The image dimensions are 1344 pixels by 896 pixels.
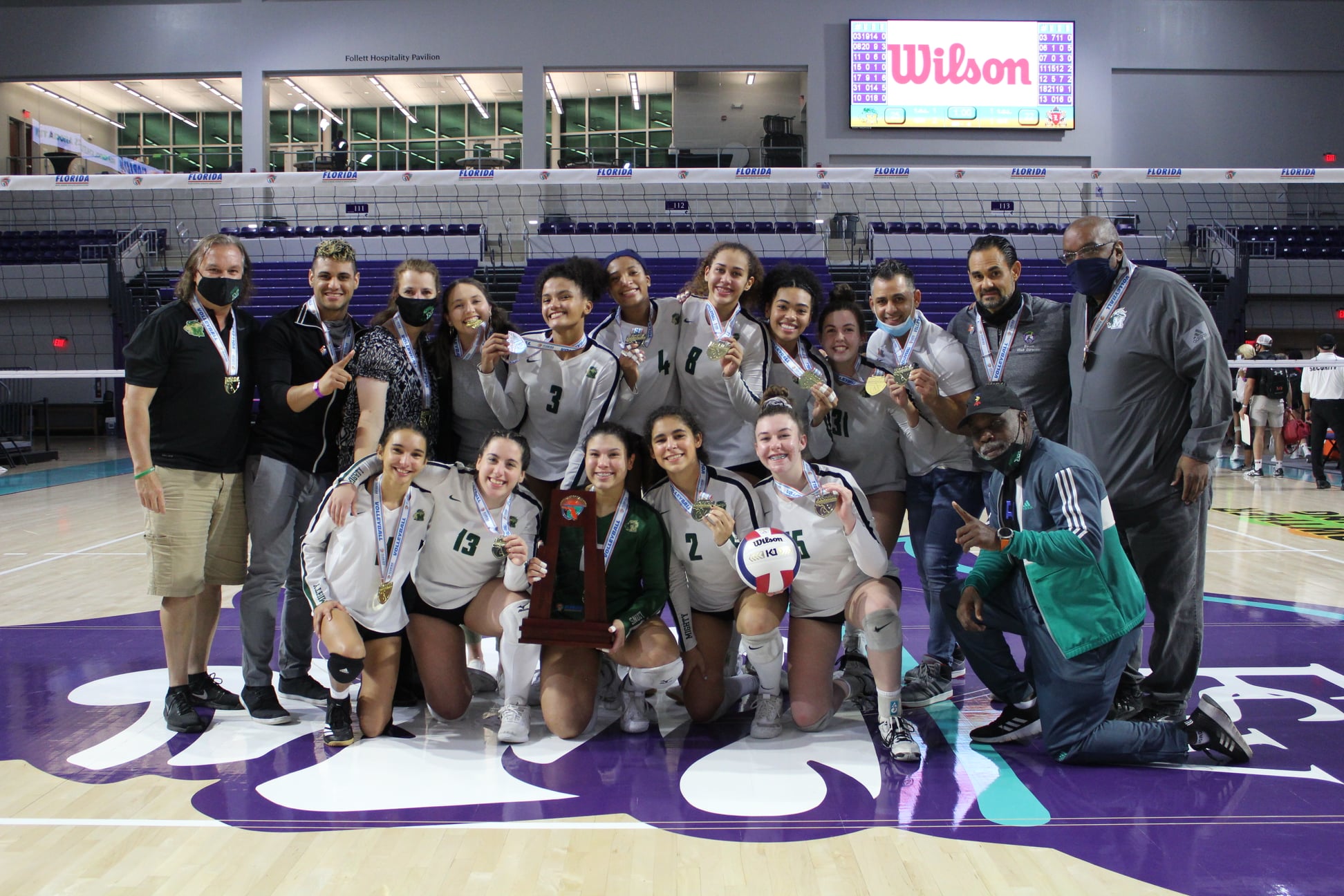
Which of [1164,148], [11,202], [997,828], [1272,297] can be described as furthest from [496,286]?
[997,828]

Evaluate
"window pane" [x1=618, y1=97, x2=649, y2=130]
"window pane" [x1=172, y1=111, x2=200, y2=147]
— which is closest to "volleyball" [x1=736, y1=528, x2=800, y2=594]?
"window pane" [x1=618, y1=97, x2=649, y2=130]

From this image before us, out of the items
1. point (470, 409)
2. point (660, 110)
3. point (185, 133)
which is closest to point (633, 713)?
point (470, 409)

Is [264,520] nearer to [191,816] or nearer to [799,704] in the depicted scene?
[191,816]

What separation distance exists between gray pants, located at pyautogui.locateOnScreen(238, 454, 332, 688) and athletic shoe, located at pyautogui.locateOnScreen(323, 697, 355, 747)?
44 cm

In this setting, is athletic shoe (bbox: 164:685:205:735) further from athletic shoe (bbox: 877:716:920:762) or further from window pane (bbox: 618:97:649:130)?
window pane (bbox: 618:97:649:130)

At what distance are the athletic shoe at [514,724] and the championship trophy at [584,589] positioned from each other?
0.27m

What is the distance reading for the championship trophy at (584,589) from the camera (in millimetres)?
3246

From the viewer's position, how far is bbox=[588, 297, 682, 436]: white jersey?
3844 millimetres

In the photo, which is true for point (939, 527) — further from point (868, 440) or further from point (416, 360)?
point (416, 360)

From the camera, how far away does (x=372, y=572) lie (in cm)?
337

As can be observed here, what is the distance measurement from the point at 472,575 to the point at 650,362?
1106 millimetres

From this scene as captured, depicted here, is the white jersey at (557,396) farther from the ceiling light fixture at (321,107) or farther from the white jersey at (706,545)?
the ceiling light fixture at (321,107)

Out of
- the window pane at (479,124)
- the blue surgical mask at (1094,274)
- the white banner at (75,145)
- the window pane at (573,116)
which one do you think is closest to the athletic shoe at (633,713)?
the blue surgical mask at (1094,274)

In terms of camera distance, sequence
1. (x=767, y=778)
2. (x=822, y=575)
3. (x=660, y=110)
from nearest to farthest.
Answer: (x=767, y=778) → (x=822, y=575) → (x=660, y=110)
